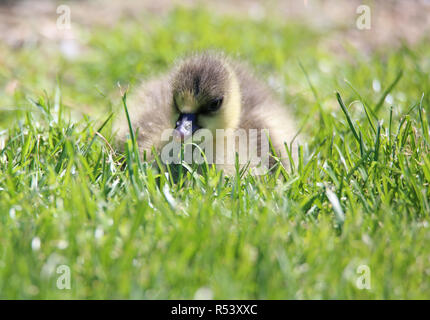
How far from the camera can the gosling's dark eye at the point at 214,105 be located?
8.39ft

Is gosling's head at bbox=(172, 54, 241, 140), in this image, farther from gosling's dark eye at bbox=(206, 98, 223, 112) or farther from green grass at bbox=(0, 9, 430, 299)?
green grass at bbox=(0, 9, 430, 299)

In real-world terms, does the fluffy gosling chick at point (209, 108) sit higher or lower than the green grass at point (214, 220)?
higher

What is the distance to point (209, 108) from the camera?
2570 millimetres

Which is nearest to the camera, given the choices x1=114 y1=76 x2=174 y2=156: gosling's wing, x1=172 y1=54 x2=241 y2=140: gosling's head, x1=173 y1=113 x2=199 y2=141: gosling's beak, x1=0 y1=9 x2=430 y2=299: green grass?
x1=0 y1=9 x2=430 y2=299: green grass

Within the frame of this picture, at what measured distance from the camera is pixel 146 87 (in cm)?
311

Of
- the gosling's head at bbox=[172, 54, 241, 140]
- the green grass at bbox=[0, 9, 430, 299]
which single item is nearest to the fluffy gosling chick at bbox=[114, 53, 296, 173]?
the gosling's head at bbox=[172, 54, 241, 140]

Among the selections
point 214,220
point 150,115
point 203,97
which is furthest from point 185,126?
point 214,220

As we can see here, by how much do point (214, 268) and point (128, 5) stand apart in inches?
161

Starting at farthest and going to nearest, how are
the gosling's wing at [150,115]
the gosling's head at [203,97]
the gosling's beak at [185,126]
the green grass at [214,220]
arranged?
the gosling's wing at [150,115], the gosling's head at [203,97], the gosling's beak at [185,126], the green grass at [214,220]

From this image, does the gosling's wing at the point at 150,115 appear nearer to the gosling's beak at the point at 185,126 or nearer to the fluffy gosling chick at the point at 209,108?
the fluffy gosling chick at the point at 209,108

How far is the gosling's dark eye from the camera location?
8.39 feet

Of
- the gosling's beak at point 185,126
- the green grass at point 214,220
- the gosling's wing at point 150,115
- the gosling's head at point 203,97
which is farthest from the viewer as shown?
the gosling's wing at point 150,115

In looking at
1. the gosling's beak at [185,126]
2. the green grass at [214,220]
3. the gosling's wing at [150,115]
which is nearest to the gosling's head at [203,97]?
the gosling's beak at [185,126]

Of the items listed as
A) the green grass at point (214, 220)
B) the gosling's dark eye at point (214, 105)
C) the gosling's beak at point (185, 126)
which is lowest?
the green grass at point (214, 220)
